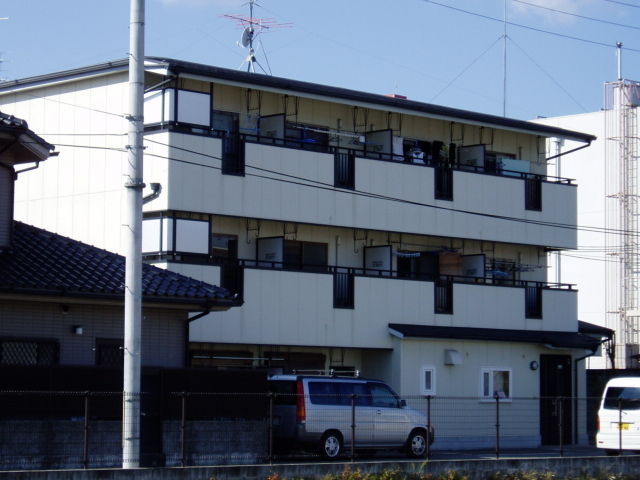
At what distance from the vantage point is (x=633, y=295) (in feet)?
172

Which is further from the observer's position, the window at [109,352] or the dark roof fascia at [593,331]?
the dark roof fascia at [593,331]

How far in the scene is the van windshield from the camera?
94.7ft

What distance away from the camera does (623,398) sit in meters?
29.3

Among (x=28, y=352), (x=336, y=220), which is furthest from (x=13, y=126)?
(x=336, y=220)

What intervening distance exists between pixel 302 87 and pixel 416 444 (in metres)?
9.90

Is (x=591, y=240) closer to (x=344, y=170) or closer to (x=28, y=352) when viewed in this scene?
(x=344, y=170)

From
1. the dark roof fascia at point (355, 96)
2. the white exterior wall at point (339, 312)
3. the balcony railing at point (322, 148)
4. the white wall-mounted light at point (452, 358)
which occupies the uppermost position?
the dark roof fascia at point (355, 96)

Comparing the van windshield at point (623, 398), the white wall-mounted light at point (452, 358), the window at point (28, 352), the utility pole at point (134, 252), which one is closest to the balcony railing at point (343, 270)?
the white wall-mounted light at point (452, 358)

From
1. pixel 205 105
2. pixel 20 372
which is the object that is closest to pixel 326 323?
pixel 205 105

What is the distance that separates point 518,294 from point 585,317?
18.4m

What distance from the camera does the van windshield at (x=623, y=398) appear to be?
28.9m

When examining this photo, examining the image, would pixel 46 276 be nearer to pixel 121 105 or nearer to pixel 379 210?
pixel 121 105

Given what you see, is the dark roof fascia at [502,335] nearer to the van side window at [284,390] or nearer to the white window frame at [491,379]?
the white window frame at [491,379]

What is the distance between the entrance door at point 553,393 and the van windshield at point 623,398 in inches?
250
